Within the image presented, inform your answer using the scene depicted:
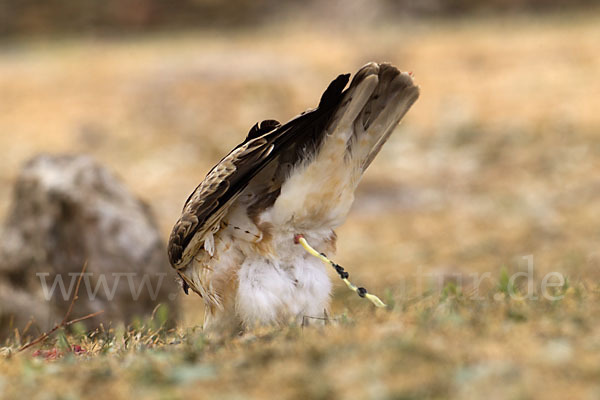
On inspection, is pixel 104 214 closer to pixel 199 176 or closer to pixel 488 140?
pixel 199 176

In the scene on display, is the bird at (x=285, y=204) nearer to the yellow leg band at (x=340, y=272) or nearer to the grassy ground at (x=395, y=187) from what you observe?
the yellow leg band at (x=340, y=272)

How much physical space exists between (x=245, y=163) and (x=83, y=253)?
10.1ft

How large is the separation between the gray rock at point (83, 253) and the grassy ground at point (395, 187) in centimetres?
A: 52

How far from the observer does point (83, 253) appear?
649 centimetres

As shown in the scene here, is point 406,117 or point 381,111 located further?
point 406,117

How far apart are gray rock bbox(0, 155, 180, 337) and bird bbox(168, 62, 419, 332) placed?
7.81 ft

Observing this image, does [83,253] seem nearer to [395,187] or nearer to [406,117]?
[395,187]

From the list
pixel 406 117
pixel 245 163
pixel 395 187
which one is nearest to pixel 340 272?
pixel 245 163

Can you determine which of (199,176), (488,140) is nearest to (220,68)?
(199,176)

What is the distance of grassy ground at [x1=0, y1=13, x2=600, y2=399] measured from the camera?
274 cm

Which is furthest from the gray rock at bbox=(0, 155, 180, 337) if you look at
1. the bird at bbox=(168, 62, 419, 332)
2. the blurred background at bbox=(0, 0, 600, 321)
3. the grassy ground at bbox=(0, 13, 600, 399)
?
the bird at bbox=(168, 62, 419, 332)

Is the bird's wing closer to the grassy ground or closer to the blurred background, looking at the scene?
the grassy ground

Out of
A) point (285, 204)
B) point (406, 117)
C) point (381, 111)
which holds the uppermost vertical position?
point (406, 117)

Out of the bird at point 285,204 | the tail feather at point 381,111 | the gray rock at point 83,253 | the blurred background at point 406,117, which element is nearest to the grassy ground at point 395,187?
the blurred background at point 406,117
